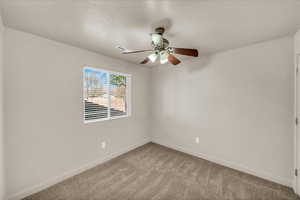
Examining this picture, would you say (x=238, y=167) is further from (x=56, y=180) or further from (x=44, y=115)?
(x=44, y=115)

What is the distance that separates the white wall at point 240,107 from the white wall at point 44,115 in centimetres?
192

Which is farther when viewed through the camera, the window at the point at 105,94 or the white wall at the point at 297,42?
the window at the point at 105,94

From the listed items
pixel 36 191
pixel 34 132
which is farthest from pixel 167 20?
pixel 36 191

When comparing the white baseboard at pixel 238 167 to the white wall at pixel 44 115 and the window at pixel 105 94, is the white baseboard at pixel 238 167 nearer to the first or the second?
the window at pixel 105 94

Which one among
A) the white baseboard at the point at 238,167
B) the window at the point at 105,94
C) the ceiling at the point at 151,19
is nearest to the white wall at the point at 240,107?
the white baseboard at the point at 238,167

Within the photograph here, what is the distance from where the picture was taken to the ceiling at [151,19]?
4.15ft

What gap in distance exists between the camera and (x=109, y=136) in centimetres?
283

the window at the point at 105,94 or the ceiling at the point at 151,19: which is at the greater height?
the ceiling at the point at 151,19

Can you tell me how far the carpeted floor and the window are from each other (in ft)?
3.51

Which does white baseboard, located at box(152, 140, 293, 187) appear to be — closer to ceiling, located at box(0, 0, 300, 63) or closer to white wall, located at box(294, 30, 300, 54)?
white wall, located at box(294, 30, 300, 54)

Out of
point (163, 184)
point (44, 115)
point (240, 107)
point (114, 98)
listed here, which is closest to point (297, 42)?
point (240, 107)

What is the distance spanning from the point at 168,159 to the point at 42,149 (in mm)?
2340

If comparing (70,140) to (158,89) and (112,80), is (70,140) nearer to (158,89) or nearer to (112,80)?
(112,80)

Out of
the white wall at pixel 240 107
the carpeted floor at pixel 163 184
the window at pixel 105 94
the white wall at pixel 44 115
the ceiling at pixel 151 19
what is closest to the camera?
the ceiling at pixel 151 19
